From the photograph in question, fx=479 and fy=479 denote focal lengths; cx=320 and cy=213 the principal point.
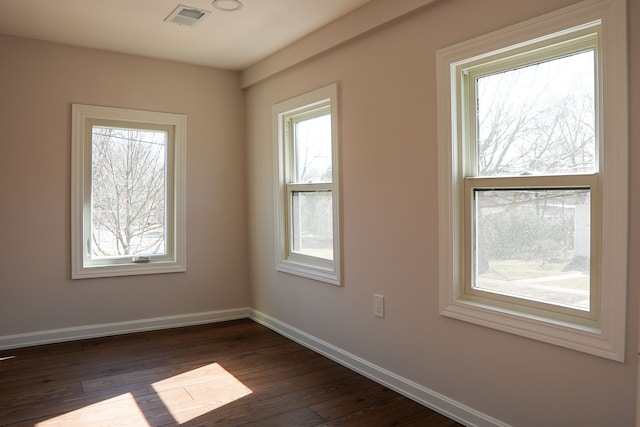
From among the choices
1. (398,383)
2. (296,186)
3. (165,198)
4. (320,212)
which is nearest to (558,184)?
(398,383)

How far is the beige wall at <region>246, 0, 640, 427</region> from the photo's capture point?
201 centimetres

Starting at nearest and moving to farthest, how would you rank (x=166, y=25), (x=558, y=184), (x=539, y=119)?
1. (x=558, y=184)
2. (x=539, y=119)
3. (x=166, y=25)

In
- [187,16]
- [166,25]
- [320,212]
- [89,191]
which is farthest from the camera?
[89,191]

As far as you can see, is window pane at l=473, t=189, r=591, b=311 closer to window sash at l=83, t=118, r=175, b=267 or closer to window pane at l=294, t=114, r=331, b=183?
window pane at l=294, t=114, r=331, b=183

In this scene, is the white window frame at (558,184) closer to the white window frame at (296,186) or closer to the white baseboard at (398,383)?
the white baseboard at (398,383)

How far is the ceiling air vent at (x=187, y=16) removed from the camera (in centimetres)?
318

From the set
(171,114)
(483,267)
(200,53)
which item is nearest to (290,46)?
(200,53)

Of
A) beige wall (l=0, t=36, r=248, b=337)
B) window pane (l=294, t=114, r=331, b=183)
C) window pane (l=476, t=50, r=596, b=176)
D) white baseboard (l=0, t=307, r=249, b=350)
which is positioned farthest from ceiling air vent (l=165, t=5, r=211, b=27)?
white baseboard (l=0, t=307, r=249, b=350)

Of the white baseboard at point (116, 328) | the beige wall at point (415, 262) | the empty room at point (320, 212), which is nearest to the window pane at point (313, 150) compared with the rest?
the empty room at point (320, 212)

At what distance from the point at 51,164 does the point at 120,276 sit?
3.54 feet

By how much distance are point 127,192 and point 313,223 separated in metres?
1.70

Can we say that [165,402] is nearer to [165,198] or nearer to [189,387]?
[189,387]

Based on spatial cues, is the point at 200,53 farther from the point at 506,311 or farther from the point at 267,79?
the point at 506,311

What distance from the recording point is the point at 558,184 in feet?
7.02
